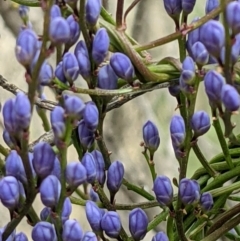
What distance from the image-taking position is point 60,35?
203 millimetres

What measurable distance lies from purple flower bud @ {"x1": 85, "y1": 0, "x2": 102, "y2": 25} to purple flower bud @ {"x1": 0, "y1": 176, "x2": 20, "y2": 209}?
86 millimetres

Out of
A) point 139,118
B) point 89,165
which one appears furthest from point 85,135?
point 139,118

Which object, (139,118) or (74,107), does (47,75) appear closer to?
(74,107)

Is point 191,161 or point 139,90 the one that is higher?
point 139,90

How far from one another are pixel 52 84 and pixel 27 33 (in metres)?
0.06

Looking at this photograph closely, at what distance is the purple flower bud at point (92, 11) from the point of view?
0.84ft

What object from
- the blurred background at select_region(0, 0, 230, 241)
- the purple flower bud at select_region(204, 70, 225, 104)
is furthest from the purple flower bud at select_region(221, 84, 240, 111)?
the blurred background at select_region(0, 0, 230, 241)

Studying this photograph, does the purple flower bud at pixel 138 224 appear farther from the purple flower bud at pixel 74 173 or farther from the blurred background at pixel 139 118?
the blurred background at pixel 139 118

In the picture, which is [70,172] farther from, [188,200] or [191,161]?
[191,161]

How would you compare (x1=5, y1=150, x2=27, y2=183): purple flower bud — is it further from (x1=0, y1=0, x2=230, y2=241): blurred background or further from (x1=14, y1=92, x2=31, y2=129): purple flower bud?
(x1=0, y1=0, x2=230, y2=241): blurred background

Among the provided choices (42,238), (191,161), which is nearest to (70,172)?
(42,238)

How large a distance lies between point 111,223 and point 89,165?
0.03 meters

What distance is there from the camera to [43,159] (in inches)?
8.7

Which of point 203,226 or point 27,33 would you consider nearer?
point 27,33
